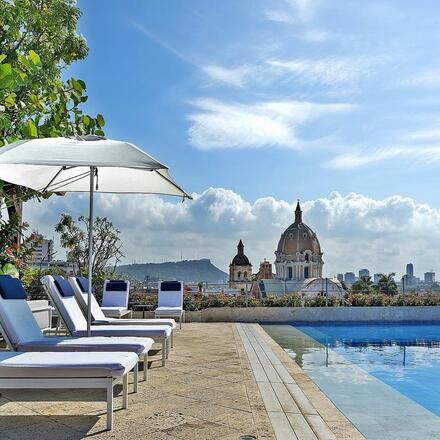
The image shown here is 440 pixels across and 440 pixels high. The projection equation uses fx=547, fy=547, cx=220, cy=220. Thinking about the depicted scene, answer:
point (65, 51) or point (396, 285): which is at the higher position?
point (65, 51)

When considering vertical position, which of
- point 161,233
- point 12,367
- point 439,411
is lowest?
point 439,411

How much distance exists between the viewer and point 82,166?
4680 mm

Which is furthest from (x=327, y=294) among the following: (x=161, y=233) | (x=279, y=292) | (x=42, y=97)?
(x=42, y=97)

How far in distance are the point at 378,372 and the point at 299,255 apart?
105m

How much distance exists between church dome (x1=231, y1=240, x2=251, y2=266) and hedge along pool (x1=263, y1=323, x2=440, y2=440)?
378 feet

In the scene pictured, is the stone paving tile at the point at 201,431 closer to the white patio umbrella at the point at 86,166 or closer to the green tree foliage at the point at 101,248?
the white patio umbrella at the point at 86,166

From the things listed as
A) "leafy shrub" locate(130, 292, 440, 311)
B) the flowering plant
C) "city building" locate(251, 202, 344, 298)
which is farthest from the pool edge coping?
"city building" locate(251, 202, 344, 298)

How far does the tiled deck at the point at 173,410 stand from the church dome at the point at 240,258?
123 meters

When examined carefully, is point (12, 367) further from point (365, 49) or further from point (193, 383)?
point (365, 49)

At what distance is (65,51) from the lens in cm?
1222

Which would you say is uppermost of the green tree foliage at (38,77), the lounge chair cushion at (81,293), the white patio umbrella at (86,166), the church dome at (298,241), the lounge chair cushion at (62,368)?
the church dome at (298,241)

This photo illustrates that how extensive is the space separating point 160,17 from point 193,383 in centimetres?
791

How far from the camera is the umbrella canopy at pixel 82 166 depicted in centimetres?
456

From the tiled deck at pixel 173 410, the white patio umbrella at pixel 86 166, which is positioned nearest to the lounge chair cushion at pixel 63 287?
the white patio umbrella at pixel 86 166
